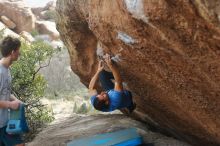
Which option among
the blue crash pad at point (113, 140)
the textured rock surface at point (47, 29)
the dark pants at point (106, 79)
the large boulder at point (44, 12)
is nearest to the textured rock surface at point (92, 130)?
the blue crash pad at point (113, 140)

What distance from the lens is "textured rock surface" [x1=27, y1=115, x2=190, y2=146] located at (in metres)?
7.24

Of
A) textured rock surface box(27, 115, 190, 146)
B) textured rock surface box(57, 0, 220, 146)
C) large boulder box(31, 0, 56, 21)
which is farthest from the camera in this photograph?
large boulder box(31, 0, 56, 21)

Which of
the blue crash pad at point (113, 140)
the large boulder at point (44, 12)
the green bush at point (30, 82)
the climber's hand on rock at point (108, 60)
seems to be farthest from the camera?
the large boulder at point (44, 12)

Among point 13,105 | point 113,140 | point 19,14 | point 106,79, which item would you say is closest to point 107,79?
point 106,79

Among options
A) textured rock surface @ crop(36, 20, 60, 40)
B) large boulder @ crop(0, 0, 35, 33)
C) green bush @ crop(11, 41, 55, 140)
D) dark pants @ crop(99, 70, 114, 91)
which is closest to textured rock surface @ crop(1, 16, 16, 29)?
large boulder @ crop(0, 0, 35, 33)

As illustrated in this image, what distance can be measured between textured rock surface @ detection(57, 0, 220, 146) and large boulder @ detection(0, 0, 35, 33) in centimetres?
2161

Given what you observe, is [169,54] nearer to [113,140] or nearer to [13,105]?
[13,105]

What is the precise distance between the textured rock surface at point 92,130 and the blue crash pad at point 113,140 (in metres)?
0.41

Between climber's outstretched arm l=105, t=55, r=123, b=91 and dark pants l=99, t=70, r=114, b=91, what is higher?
climber's outstretched arm l=105, t=55, r=123, b=91

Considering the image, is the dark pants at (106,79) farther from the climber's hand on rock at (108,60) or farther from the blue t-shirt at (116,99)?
the climber's hand on rock at (108,60)

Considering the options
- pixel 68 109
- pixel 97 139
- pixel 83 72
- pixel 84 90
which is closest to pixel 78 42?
pixel 83 72

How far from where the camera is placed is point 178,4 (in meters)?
3.78

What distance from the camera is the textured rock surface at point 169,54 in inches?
153

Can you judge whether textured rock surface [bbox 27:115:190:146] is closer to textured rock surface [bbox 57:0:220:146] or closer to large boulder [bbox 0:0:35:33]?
textured rock surface [bbox 57:0:220:146]
